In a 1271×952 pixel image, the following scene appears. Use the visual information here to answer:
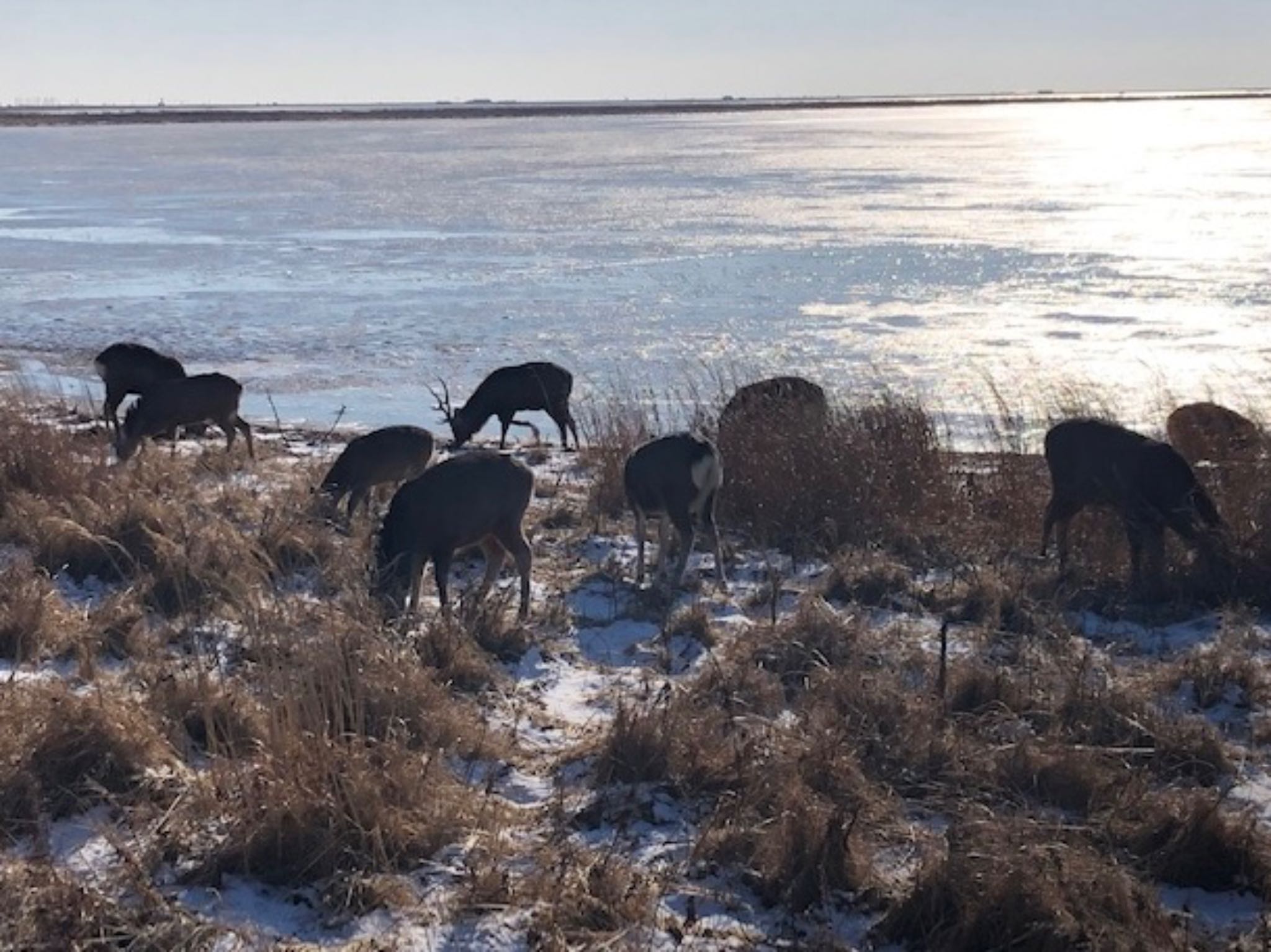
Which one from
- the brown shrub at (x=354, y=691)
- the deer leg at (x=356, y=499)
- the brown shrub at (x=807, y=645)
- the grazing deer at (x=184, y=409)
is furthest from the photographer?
the grazing deer at (x=184, y=409)

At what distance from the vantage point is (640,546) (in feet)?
34.9

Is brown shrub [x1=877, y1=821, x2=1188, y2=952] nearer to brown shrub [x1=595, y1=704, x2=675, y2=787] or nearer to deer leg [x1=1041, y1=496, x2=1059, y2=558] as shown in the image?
brown shrub [x1=595, y1=704, x2=675, y2=787]

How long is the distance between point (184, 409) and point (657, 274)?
15.0 meters

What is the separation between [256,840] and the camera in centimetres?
570

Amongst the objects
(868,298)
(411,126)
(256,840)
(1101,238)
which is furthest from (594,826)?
(411,126)

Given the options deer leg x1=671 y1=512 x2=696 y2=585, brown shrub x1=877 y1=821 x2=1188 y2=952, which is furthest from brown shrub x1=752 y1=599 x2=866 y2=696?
brown shrub x1=877 y1=821 x2=1188 y2=952

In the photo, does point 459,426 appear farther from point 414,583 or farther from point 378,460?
point 414,583

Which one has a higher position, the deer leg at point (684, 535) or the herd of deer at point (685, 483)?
the herd of deer at point (685, 483)

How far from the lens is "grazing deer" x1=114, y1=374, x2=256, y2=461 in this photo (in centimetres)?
1442

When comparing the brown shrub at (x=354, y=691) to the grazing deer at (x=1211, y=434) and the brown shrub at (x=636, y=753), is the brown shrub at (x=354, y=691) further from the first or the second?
the grazing deer at (x=1211, y=434)

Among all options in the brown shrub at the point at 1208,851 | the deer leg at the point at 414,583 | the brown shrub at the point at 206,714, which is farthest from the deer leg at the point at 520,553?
the brown shrub at the point at 1208,851

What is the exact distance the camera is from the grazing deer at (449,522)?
9.26m

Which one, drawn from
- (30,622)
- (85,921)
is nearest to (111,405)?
(30,622)

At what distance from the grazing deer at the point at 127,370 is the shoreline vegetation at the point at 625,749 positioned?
599 centimetres
